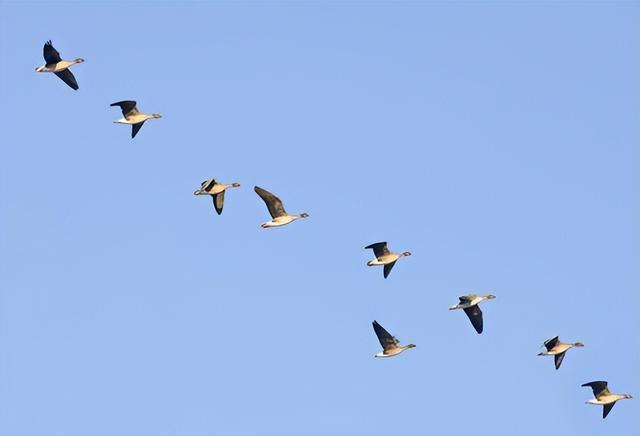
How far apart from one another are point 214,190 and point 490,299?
52.0 ft

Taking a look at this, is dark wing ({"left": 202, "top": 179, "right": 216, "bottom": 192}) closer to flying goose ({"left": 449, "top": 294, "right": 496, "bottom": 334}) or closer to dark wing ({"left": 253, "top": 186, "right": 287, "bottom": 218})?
dark wing ({"left": 253, "top": 186, "right": 287, "bottom": 218})

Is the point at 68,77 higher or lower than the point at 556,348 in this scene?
higher

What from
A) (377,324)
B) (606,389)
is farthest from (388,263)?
(606,389)

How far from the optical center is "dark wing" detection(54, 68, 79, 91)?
123 metres

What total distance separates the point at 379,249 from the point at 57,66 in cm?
1855

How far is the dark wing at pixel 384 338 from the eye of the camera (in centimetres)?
12325

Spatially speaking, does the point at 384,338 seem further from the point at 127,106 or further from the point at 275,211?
the point at 127,106

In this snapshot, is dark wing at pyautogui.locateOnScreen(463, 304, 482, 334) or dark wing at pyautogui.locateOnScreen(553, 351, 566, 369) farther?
dark wing at pyautogui.locateOnScreen(463, 304, 482, 334)

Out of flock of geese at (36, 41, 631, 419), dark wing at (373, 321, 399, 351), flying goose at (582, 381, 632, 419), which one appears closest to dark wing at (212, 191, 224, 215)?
flock of geese at (36, 41, 631, 419)

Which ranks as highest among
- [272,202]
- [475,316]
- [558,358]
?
[272,202]

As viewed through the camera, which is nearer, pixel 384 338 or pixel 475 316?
pixel 384 338

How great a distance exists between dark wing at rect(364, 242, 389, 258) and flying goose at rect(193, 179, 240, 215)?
7515 mm

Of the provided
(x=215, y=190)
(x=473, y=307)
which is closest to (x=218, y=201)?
(x=215, y=190)

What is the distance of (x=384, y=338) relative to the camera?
12388 centimetres
